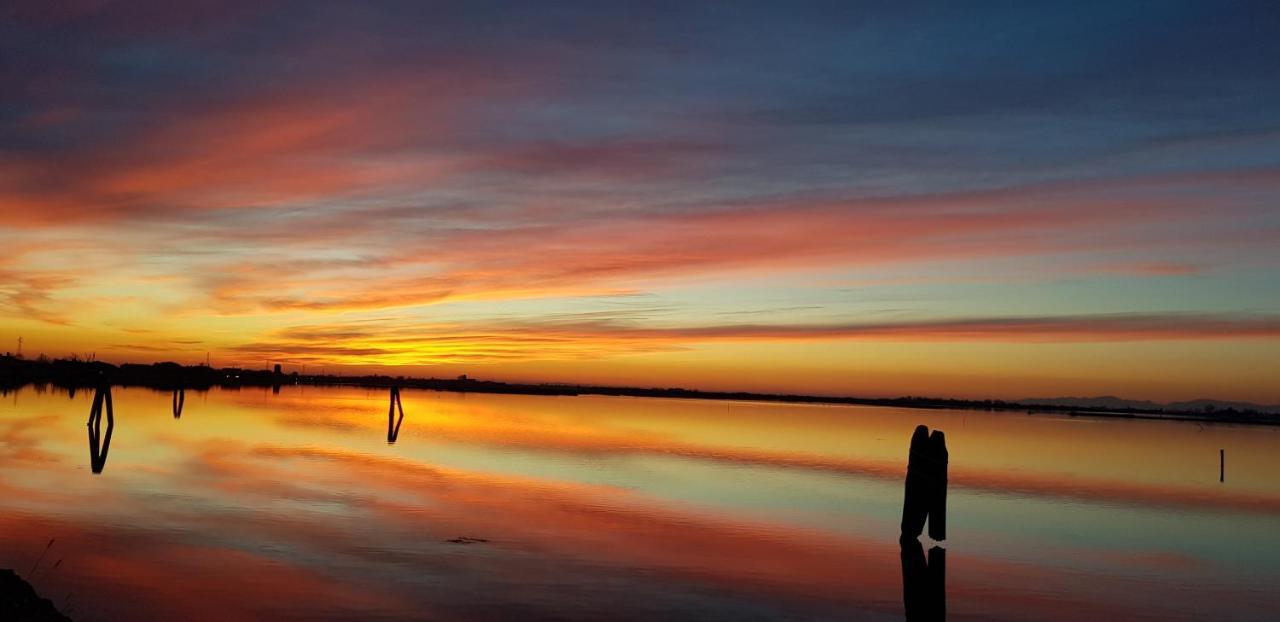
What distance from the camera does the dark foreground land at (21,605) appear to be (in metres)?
11.9

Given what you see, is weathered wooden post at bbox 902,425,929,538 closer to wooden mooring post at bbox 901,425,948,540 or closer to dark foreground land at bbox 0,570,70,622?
wooden mooring post at bbox 901,425,948,540

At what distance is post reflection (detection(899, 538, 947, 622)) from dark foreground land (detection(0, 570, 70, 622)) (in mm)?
12675

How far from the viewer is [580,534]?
2438 cm

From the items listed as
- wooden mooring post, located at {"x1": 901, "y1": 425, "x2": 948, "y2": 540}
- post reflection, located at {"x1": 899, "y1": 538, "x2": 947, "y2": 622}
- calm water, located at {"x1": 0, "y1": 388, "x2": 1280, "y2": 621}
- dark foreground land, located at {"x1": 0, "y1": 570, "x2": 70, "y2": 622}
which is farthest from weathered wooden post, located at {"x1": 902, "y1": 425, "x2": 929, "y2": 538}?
dark foreground land, located at {"x1": 0, "y1": 570, "x2": 70, "y2": 622}

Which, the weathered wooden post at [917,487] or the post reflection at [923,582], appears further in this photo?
the weathered wooden post at [917,487]

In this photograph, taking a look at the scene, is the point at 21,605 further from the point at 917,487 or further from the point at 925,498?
the point at 925,498

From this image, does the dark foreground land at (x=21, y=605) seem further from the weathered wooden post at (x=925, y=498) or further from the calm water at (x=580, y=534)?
the weathered wooden post at (x=925, y=498)

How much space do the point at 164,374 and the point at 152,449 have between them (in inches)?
6121

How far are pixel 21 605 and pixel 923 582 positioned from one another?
15450 mm

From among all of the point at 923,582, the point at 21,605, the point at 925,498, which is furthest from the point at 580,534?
the point at 21,605

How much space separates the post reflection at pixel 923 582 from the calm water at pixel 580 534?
0.92 feet

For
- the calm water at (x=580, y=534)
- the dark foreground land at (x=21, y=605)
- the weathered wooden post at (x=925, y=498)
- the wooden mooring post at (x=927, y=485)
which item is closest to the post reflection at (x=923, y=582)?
the weathered wooden post at (x=925, y=498)

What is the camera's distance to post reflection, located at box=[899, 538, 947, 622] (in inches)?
687

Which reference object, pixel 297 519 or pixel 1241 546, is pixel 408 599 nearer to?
pixel 297 519
